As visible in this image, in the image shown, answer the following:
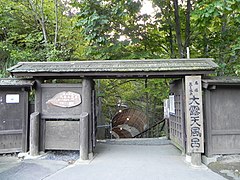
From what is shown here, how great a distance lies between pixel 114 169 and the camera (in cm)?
571

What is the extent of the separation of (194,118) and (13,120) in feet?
18.0

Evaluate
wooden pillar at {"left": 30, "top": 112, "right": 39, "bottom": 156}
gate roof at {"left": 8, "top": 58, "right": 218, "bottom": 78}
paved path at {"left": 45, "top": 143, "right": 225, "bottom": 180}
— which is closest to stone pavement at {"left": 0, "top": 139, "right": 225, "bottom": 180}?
paved path at {"left": 45, "top": 143, "right": 225, "bottom": 180}

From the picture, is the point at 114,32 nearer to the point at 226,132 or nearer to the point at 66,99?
the point at 66,99

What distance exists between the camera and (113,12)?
8562mm

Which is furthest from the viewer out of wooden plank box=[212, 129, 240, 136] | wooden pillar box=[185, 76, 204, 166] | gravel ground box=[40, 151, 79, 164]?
gravel ground box=[40, 151, 79, 164]

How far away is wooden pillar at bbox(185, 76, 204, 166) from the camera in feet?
20.2

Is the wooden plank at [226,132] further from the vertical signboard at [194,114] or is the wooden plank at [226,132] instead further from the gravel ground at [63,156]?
the gravel ground at [63,156]

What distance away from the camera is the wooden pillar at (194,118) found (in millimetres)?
6160

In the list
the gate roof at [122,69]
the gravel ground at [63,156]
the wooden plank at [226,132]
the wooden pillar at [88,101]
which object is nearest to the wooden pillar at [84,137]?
the wooden pillar at [88,101]

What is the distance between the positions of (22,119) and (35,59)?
4.05 meters

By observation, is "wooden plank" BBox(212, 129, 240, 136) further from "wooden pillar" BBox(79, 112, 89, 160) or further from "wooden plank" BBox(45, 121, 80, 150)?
"wooden plank" BBox(45, 121, 80, 150)

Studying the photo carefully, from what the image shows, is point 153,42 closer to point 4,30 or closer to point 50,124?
point 50,124

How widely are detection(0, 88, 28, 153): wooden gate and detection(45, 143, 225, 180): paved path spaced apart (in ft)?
7.43

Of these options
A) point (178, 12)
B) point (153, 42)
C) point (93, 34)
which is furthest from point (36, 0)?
point (178, 12)
